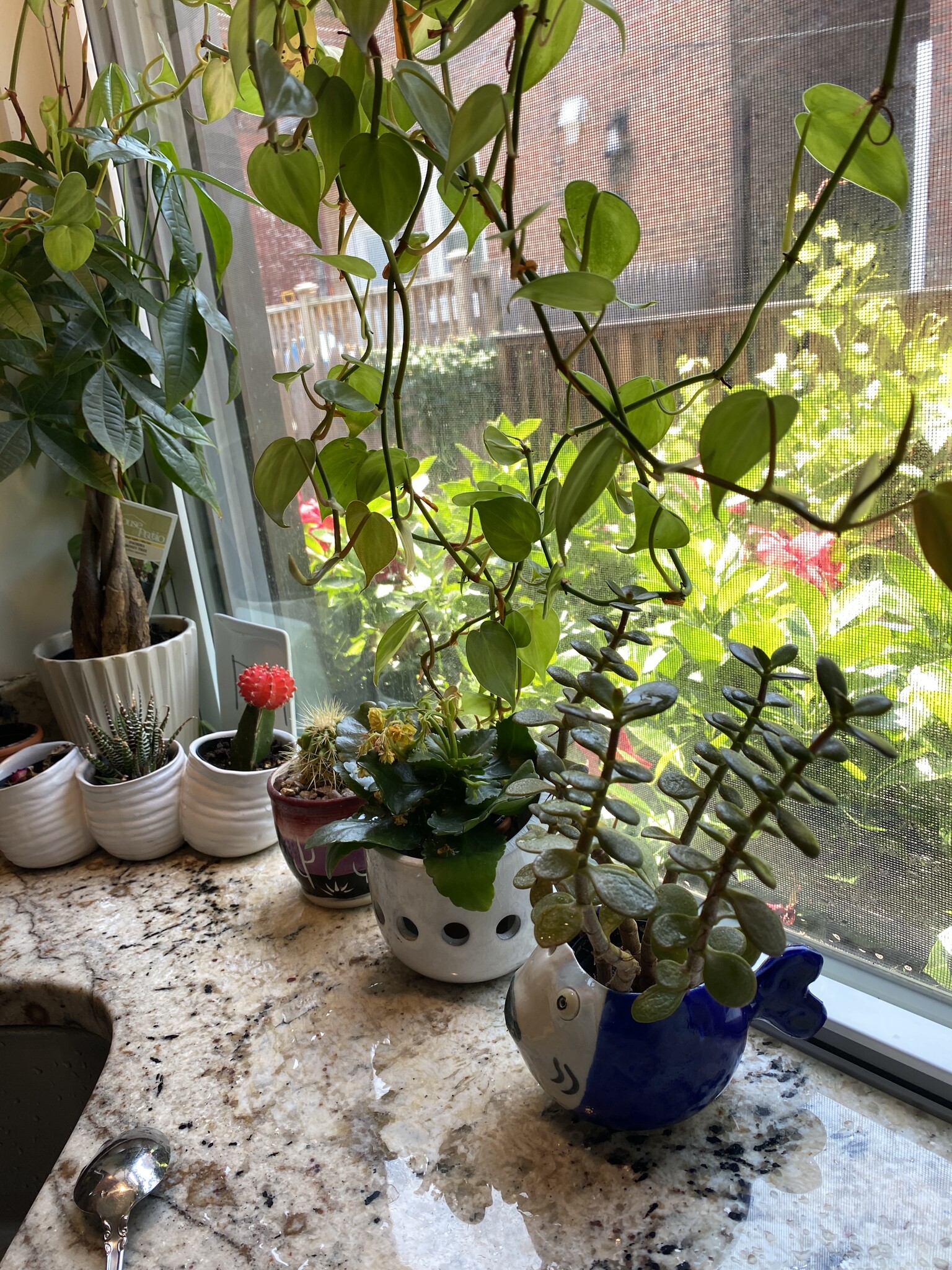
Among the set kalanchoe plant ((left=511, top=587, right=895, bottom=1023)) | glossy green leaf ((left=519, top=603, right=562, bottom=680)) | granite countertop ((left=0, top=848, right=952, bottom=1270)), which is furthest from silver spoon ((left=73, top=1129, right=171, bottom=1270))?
glossy green leaf ((left=519, top=603, right=562, bottom=680))

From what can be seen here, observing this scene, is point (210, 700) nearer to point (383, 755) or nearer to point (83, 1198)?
point (383, 755)

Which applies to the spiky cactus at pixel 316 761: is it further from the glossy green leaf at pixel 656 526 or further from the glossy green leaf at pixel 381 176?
the glossy green leaf at pixel 381 176

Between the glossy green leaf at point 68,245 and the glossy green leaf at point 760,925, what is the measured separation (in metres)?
0.73

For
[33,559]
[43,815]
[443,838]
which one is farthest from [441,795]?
[33,559]

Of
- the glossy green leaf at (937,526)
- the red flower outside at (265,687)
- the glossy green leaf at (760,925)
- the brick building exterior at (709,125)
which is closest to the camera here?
the glossy green leaf at (937,526)

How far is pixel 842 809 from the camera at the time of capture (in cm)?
71

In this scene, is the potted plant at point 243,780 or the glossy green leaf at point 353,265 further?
the potted plant at point 243,780

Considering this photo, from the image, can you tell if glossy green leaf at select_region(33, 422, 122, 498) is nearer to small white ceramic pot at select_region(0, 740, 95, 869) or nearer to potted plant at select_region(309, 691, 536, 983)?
small white ceramic pot at select_region(0, 740, 95, 869)

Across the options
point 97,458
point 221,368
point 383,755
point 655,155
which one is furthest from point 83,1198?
point 221,368

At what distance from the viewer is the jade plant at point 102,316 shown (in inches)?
35.3

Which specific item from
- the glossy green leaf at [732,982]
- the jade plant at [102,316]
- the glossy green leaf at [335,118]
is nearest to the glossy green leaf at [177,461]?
the jade plant at [102,316]

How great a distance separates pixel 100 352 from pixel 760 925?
0.87 metres

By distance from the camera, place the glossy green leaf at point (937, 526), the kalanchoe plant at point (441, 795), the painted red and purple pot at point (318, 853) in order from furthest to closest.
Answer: the painted red and purple pot at point (318, 853) < the kalanchoe plant at point (441, 795) < the glossy green leaf at point (937, 526)

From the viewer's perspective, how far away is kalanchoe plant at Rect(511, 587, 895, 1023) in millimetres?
481
